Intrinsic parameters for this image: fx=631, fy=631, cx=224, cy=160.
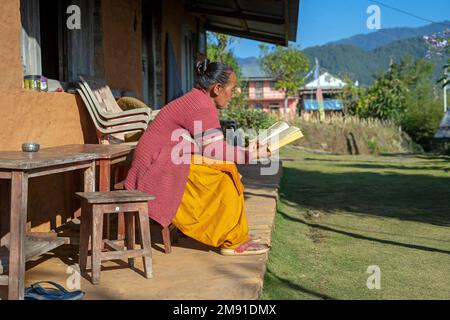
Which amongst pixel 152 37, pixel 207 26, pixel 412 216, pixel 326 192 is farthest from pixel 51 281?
pixel 207 26

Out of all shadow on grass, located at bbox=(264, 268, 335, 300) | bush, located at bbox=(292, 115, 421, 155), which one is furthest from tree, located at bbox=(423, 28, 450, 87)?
bush, located at bbox=(292, 115, 421, 155)

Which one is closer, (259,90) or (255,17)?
(255,17)

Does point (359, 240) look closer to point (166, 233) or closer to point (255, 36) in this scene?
point (166, 233)

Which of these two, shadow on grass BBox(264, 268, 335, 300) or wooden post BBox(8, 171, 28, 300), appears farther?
shadow on grass BBox(264, 268, 335, 300)

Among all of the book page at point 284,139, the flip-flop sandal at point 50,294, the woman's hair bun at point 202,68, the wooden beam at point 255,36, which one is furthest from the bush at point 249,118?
the flip-flop sandal at point 50,294

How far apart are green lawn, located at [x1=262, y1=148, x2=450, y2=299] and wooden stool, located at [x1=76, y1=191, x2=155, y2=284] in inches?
30.9

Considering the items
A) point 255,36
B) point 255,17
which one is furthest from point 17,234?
point 255,36

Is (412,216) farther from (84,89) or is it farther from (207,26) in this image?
(207,26)

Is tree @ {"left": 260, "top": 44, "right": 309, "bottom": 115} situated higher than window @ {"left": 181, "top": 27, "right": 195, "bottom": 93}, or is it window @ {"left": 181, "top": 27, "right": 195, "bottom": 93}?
tree @ {"left": 260, "top": 44, "right": 309, "bottom": 115}

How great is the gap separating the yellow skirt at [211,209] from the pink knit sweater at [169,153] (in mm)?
73

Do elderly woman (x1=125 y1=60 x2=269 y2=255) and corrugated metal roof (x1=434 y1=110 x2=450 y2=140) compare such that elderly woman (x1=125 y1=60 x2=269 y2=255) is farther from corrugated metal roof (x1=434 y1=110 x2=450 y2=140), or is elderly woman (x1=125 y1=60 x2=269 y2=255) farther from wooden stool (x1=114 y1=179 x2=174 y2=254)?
corrugated metal roof (x1=434 y1=110 x2=450 y2=140)

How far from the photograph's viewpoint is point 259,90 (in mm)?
71562

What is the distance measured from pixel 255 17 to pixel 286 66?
41.3m

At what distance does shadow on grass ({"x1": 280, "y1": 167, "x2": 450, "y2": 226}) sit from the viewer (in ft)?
23.6
